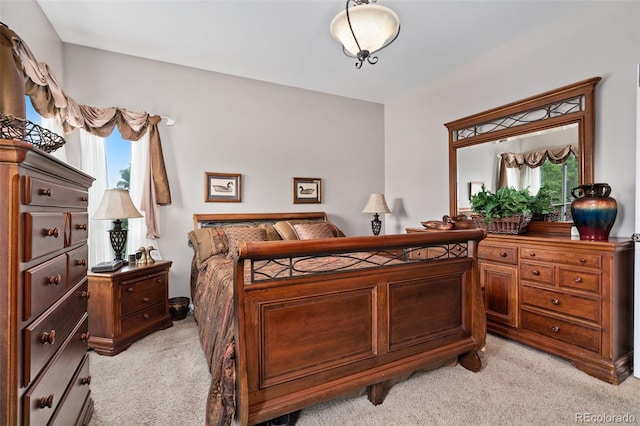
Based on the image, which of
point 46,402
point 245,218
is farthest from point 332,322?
point 245,218

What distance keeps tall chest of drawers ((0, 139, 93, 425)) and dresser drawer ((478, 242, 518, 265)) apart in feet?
9.95

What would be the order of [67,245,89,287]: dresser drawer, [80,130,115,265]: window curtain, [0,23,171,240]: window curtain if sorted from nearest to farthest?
[67,245,89,287]: dresser drawer → [0,23,171,240]: window curtain → [80,130,115,265]: window curtain

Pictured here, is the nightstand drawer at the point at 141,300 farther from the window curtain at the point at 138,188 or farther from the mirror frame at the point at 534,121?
the mirror frame at the point at 534,121

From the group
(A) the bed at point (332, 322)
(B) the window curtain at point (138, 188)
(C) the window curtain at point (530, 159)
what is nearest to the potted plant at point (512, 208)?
(C) the window curtain at point (530, 159)

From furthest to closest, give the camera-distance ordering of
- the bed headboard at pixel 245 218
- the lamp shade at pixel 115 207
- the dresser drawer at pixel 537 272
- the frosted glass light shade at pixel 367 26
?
the bed headboard at pixel 245 218, the lamp shade at pixel 115 207, the dresser drawer at pixel 537 272, the frosted glass light shade at pixel 367 26

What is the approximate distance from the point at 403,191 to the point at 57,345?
Answer: 13.5 ft

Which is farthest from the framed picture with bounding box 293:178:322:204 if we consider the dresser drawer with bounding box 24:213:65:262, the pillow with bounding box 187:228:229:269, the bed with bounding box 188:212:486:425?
the dresser drawer with bounding box 24:213:65:262

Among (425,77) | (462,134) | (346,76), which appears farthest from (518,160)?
(346,76)

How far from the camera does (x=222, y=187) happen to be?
3.70 metres

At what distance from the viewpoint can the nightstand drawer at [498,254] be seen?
8.50 feet

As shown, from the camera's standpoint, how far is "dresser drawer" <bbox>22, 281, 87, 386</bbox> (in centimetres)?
92

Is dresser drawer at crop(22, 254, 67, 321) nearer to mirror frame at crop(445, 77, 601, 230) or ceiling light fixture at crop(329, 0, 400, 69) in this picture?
ceiling light fixture at crop(329, 0, 400, 69)

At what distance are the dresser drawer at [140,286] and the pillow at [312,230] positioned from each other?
1506mm
